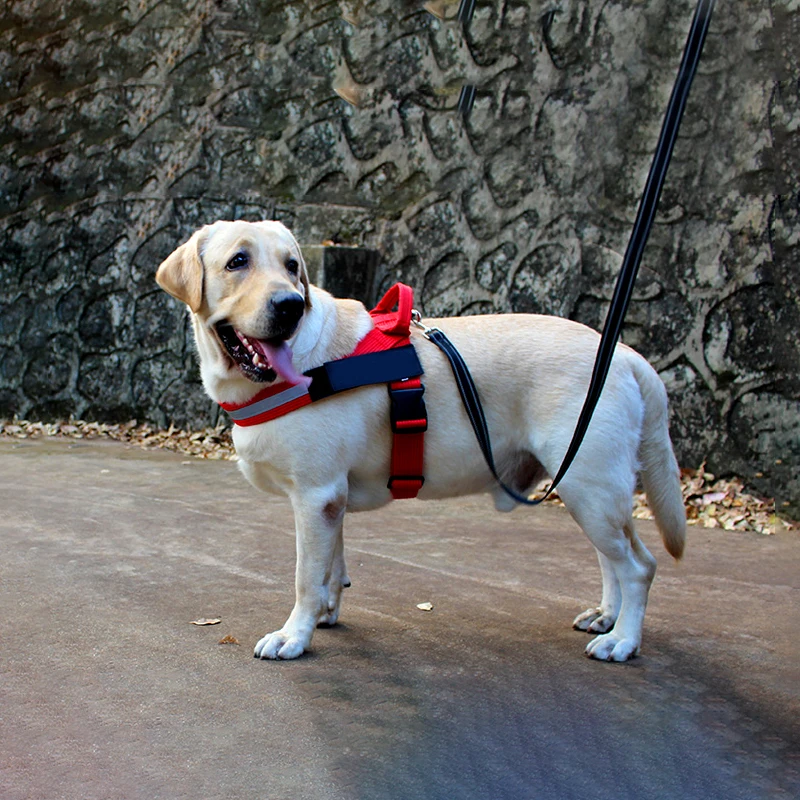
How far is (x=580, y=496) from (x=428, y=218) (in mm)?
4508

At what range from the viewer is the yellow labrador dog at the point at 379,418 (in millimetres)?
3119

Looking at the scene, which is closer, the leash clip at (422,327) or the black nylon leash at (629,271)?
the black nylon leash at (629,271)

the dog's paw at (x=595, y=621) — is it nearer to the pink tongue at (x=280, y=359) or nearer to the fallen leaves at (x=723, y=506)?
the pink tongue at (x=280, y=359)

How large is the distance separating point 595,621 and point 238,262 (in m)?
1.94

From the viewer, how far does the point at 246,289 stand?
3045 mm

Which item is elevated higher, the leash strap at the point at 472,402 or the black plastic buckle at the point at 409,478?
the leash strap at the point at 472,402

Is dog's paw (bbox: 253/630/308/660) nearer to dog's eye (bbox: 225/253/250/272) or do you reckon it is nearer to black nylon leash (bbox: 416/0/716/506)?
black nylon leash (bbox: 416/0/716/506)

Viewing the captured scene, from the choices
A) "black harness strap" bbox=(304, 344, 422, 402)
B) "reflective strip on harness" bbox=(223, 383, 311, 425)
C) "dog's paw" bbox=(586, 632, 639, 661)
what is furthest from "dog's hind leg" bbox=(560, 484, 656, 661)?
"reflective strip on harness" bbox=(223, 383, 311, 425)

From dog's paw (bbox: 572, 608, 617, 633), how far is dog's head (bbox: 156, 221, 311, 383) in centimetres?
153

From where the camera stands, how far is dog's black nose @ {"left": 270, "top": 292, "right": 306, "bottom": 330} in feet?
9.66

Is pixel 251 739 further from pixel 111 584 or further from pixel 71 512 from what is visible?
pixel 71 512

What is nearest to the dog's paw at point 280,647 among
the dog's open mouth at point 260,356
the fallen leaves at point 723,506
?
the dog's open mouth at point 260,356

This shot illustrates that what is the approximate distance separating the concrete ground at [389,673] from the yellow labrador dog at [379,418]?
1.02 feet

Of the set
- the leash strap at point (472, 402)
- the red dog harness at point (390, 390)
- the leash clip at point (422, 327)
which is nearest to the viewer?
the red dog harness at point (390, 390)
